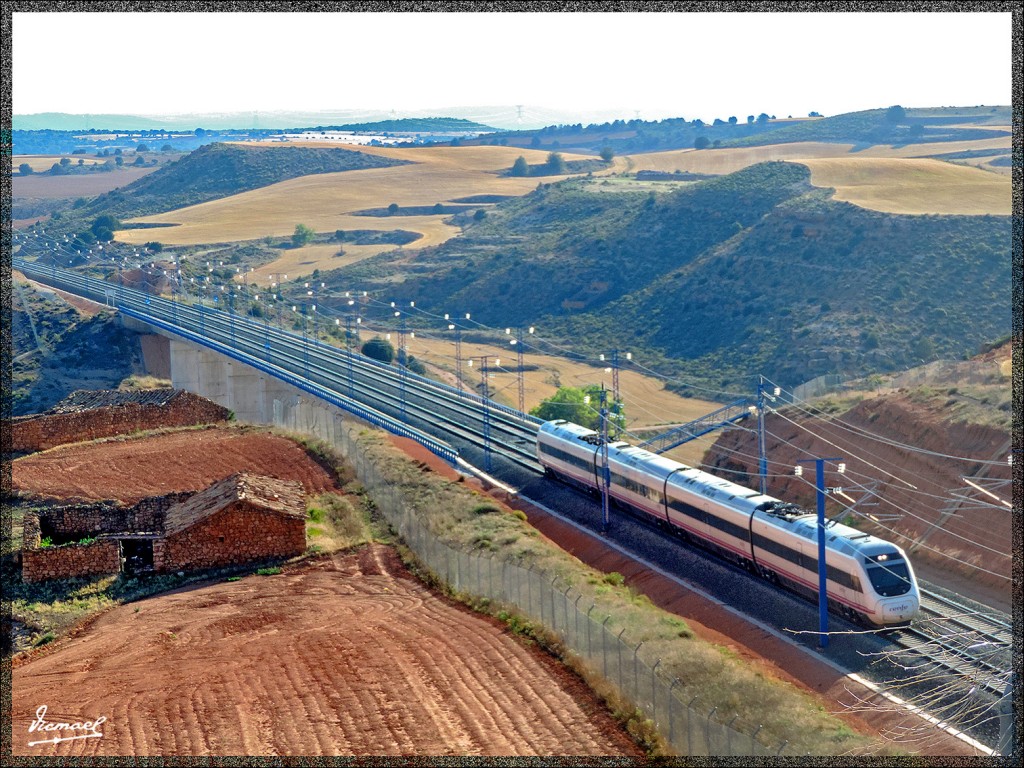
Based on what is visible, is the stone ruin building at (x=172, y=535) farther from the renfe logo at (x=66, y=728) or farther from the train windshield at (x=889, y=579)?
the train windshield at (x=889, y=579)

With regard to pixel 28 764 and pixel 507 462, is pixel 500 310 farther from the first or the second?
pixel 28 764

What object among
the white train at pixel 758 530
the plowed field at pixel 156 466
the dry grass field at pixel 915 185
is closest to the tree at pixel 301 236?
the dry grass field at pixel 915 185

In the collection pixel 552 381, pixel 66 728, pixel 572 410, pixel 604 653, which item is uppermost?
pixel 604 653

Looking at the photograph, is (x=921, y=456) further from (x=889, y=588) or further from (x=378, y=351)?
(x=378, y=351)

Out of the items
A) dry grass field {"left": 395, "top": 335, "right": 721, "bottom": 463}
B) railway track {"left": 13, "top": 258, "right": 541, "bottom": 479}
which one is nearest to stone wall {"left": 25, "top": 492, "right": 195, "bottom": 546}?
railway track {"left": 13, "top": 258, "right": 541, "bottom": 479}

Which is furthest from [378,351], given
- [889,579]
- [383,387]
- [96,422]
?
[889,579]

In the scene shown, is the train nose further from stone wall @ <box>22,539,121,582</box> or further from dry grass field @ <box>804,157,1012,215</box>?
dry grass field @ <box>804,157,1012,215</box>

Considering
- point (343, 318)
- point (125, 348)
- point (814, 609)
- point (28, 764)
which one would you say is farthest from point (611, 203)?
point (28, 764)
